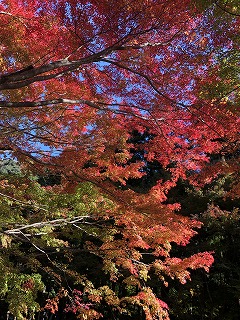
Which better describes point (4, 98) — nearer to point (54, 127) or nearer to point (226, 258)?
point (54, 127)

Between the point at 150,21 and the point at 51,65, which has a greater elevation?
the point at 150,21

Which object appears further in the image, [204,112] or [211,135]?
[211,135]

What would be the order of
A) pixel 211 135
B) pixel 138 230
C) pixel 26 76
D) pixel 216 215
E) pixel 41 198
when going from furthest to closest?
1. pixel 216 215
2. pixel 211 135
3. pixel 138 230
4. pixel 41 198
5. pixel 26 76

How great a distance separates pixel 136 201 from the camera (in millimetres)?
6953

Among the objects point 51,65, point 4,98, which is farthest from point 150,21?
point 4,98

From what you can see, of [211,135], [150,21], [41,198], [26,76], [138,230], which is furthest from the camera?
[211,135]

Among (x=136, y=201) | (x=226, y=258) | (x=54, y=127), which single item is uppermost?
(x=54, y=127)

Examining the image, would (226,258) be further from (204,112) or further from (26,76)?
(26,76)

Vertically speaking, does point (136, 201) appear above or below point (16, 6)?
below

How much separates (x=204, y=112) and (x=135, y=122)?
252 centimetres

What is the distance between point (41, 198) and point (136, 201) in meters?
2.13

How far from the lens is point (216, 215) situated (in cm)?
1261

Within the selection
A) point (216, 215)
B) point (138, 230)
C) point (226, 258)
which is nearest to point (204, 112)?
point (138, 230)

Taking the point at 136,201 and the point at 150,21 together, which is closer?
the point at 150,21
